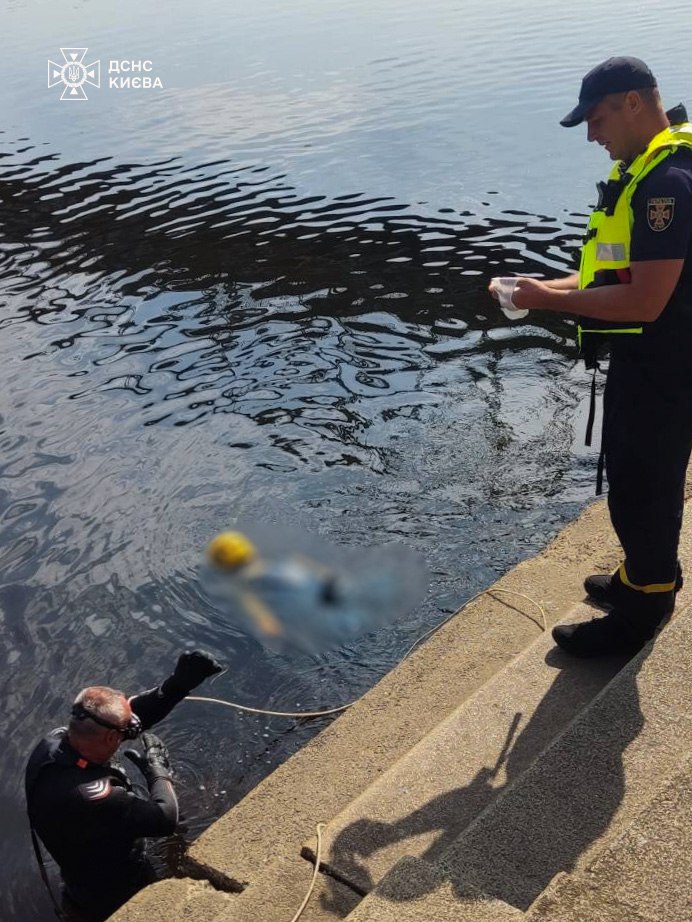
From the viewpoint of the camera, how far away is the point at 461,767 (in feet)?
12.1

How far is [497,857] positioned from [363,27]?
95.5ft

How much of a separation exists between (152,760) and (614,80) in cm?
356

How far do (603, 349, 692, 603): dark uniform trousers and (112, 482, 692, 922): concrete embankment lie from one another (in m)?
0.32

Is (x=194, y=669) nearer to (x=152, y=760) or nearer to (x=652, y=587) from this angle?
(x=152, y=760)

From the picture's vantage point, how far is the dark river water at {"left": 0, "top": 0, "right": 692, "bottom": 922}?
5.84 metres

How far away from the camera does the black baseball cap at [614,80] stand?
332 cm

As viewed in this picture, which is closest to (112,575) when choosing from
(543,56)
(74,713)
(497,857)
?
(74,713)

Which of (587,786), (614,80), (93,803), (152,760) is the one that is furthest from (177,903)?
(614,80)

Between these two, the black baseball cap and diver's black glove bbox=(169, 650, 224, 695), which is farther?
diver's black glove bbox=(169, 650, 224, 695)

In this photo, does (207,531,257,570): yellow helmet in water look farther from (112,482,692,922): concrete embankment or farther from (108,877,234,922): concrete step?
(108,877,234,922): concrete step

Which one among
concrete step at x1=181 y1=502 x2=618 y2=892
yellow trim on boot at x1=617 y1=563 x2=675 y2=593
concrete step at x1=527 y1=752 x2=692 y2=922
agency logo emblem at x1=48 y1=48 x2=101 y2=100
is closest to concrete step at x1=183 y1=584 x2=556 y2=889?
concrete step at x1=181 y1=502 x2=618 y2=892

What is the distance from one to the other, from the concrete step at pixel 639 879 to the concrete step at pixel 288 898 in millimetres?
1061

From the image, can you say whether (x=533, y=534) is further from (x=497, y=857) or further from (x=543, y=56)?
(x=543, y=56)

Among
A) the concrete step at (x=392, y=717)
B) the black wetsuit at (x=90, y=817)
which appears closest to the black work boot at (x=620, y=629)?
the concrete step at (x=392, y=717)
